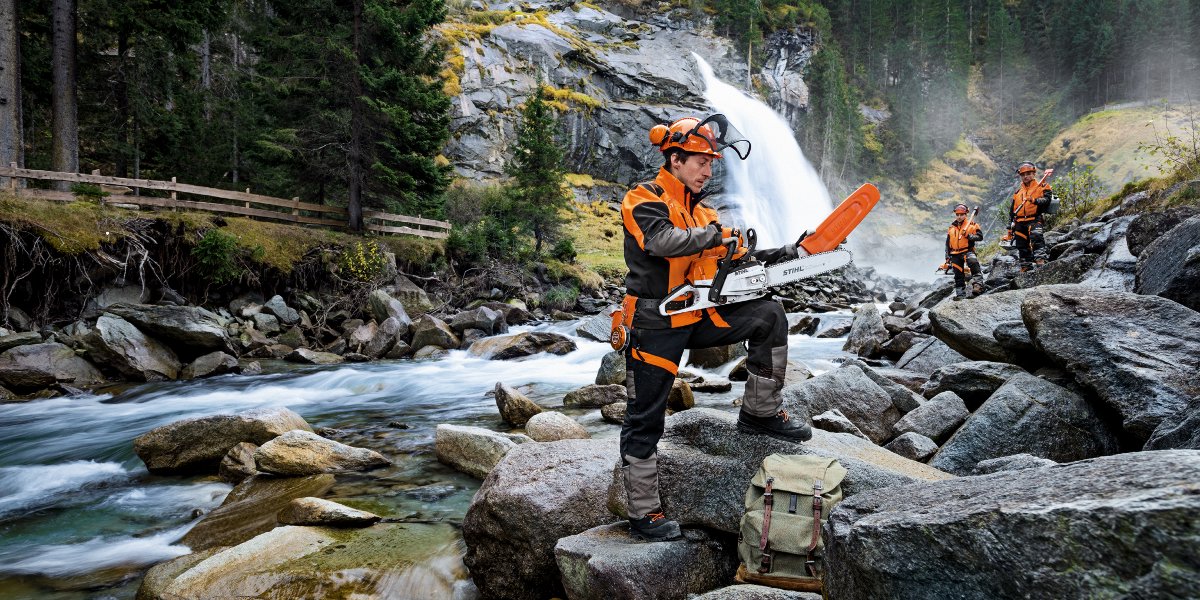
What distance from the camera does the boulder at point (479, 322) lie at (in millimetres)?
18281

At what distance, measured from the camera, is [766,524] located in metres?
3.29

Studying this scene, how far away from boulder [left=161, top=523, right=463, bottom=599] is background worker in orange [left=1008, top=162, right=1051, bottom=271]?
13.7 meters

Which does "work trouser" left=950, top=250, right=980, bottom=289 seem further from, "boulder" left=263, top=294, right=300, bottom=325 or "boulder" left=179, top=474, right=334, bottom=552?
"boulder" left=263, top=294, right=300, bottom=325

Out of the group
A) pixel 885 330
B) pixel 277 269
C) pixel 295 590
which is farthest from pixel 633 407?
pixel 277 269

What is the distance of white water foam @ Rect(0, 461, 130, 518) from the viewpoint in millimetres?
6781

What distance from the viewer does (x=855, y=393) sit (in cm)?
691

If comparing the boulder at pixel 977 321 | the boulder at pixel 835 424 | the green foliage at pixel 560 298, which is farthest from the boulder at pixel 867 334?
the green foliage at pixel 560 298

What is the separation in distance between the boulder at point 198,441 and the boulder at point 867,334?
11.6 meters

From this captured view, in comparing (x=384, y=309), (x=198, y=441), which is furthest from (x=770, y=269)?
(x=384, y=309)

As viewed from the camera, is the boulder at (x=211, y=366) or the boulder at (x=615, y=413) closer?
the boulder at (x=615, y=413)

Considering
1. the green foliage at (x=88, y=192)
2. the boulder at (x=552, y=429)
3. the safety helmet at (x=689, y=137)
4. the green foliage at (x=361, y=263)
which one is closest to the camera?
the safety helmet at (x=689, y=137)

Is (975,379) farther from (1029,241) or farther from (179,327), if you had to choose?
(179,327)

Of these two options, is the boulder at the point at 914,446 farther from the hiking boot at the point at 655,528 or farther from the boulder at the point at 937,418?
the hiking boot at the point at 655,528

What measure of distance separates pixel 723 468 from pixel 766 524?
63 centimetres
